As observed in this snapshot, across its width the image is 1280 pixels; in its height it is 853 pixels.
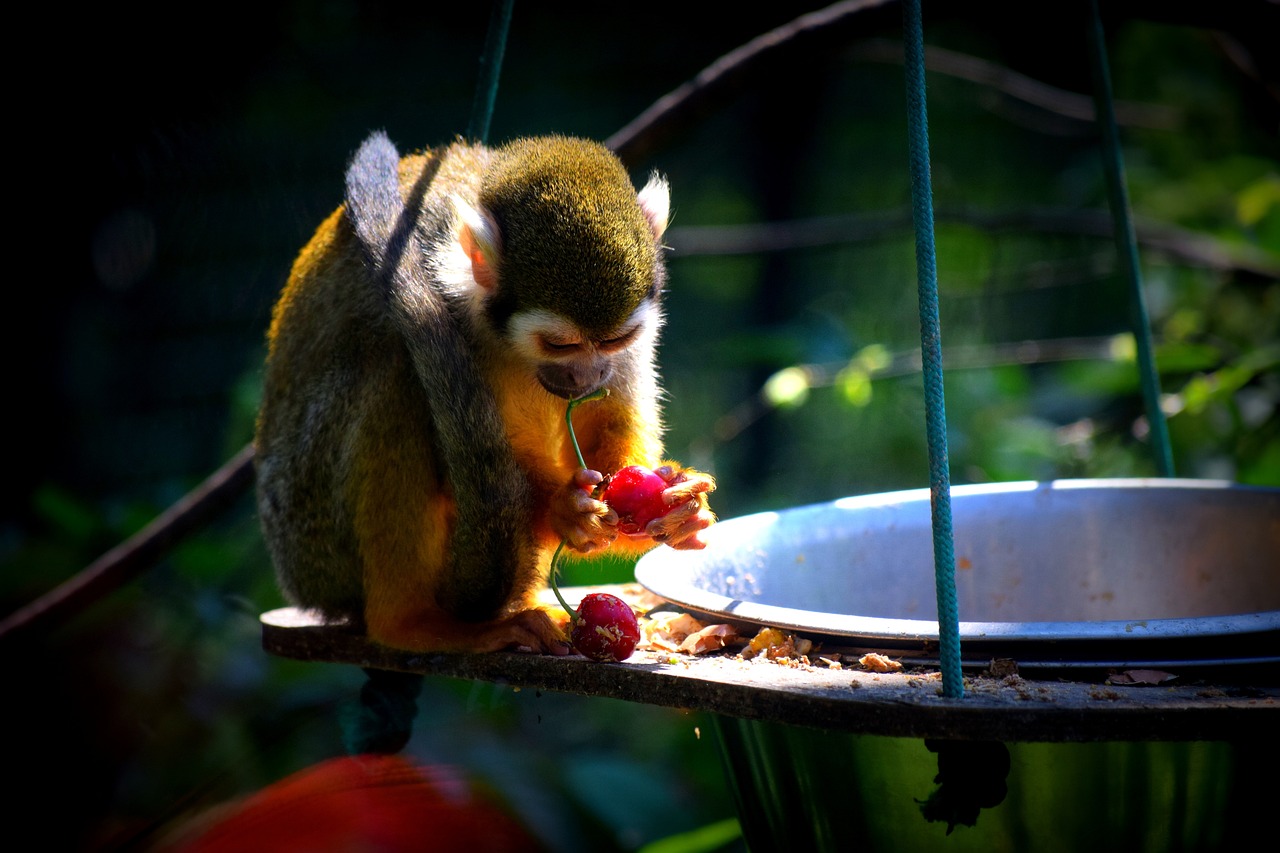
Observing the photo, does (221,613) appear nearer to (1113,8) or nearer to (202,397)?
(202,397)

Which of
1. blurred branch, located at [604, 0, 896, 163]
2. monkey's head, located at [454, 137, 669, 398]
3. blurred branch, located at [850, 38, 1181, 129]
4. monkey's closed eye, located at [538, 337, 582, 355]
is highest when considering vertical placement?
blurred branch, located at [850, 38, 1181, 129]

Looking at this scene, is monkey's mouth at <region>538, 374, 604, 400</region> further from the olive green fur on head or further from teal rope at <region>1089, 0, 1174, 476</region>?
teal rope at <region>1089, 0, 1174, 476</region>

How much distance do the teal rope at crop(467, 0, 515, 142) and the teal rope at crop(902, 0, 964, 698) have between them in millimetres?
1071

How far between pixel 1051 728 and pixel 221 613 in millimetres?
3354

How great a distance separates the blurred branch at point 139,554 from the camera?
2730 mm

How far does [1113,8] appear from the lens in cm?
240

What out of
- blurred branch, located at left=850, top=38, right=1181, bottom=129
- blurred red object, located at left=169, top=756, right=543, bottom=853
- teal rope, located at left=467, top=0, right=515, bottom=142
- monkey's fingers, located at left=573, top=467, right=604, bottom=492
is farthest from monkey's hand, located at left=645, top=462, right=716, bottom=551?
blurred branch, located at left=850, top=38, right=1181, bottom=129

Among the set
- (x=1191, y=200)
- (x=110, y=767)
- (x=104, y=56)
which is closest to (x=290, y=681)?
(x=110, y=767)

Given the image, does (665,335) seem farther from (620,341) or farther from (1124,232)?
(620,341)

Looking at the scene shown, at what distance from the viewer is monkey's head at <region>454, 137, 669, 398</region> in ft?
5.88

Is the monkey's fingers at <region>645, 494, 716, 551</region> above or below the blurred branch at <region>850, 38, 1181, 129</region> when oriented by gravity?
below

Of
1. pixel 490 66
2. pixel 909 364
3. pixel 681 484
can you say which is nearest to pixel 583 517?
pixel 681 484

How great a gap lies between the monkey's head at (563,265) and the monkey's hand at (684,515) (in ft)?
0.87

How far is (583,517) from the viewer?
5.71 ft
